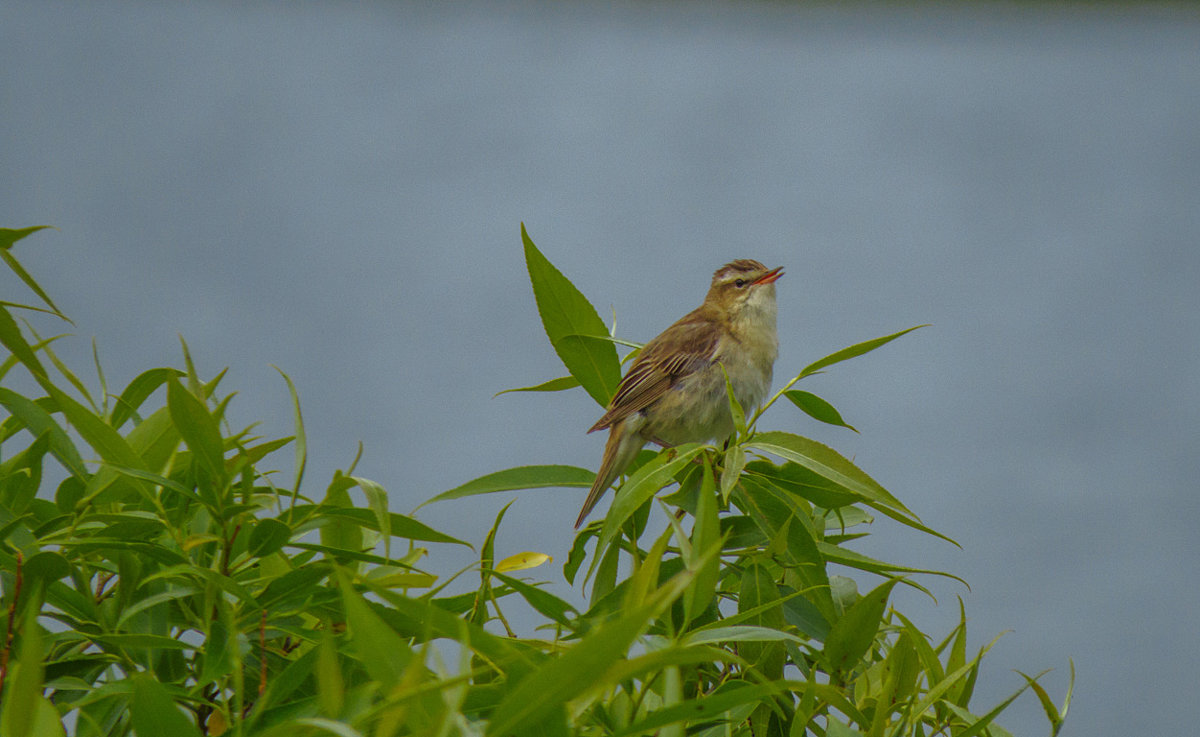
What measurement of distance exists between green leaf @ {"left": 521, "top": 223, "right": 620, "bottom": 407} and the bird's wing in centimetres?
52

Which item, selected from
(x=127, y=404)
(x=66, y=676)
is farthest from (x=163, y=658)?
(x=127, y=404)

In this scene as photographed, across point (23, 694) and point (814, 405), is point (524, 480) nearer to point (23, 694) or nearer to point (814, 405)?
point (814, 405)

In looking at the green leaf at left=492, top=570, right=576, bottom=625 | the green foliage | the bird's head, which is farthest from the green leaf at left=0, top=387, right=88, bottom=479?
the bird's head

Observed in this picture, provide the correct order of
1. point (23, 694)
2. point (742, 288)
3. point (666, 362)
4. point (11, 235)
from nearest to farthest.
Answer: point (23, 694) < point (11, 235) < point (666, 362) < point (742, 288)

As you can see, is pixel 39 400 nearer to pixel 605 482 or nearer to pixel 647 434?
pixel 605 482

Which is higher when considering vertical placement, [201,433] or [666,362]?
[666,362]

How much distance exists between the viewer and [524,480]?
0.54 metres

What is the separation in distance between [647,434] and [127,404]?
807mm

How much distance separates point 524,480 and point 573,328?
0.36 feet

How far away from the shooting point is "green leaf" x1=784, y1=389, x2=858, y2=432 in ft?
1.79

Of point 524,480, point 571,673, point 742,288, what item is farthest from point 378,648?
point 742,288

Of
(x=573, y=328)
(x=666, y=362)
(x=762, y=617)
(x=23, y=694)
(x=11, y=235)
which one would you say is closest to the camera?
(x=23, y=694)

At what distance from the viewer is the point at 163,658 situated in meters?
0.42

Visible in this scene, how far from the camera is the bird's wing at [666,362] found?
122 cm
